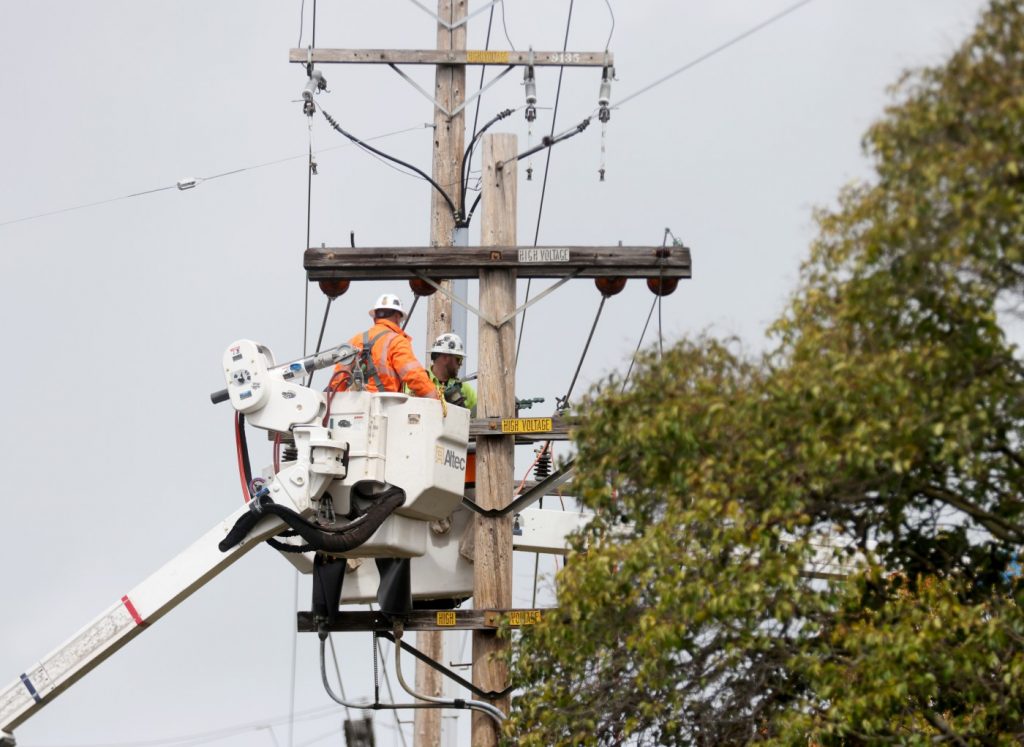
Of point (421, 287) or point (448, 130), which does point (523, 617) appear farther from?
point (448, 130)

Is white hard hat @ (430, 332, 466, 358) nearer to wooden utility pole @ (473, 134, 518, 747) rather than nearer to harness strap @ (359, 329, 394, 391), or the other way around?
wooden utility pole @ (473, 134, 518, 747)

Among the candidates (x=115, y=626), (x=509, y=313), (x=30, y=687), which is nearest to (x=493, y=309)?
(x=509, y=313)

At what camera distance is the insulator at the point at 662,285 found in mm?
18812

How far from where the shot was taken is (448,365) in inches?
740

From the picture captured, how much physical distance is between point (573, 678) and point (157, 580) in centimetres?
388

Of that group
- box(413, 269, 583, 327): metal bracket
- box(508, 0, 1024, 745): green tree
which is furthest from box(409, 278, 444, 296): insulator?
box(508, 0, 1024, 745): green tree

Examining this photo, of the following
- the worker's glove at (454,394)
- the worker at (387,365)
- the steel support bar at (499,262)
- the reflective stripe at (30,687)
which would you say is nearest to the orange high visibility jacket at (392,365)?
the worker at (387,365)

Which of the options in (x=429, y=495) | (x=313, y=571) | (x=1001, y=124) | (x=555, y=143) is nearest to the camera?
(x=1001, y=124)

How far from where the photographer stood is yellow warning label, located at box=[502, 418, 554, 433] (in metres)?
18.1

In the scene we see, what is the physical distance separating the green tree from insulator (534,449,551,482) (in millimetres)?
4609

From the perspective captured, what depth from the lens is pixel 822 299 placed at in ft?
43.1

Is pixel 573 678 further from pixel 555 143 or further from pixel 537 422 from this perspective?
pixel 555 143

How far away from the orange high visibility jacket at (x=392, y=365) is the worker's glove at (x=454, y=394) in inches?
33.2

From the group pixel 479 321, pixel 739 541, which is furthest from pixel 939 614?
pixel 479 321
